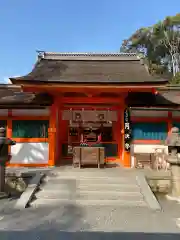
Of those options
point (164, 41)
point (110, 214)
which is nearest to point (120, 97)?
point (110, 214)

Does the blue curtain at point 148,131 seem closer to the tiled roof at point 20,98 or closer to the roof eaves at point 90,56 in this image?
the tiled roof at point 20,98

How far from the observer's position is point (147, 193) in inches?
242

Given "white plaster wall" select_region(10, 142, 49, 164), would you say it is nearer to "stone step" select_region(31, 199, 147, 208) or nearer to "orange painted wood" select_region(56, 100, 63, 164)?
"orange painted wood" select_region(56, 100, 63, 164)

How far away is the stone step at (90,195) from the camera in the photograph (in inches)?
239

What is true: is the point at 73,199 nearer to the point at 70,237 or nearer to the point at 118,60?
the point at 70,237

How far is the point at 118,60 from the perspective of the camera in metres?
12.6

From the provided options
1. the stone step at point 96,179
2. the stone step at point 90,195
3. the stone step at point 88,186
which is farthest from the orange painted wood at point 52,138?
the stone step at point 90,195

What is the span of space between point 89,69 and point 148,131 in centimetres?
461

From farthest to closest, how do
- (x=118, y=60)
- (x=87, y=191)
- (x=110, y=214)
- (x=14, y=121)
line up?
(x=118, y=60) → (x=14, y=121) → (x=87, y=191) → (x=110, y=214)

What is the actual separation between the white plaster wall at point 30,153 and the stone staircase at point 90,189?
4.79 ft

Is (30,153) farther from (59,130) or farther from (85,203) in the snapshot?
(85,203)

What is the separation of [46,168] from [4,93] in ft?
16.3

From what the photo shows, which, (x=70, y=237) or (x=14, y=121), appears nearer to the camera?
(x=70, y=237)

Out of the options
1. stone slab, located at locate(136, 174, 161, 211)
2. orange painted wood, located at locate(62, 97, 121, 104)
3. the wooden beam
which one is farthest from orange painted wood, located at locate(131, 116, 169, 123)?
stone slab, located at locate(136, 174, 161, 211)
